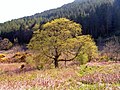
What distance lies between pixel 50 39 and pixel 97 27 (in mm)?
91769

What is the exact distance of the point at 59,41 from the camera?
37.7m

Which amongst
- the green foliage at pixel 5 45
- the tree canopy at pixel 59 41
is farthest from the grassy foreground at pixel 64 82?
the green foliage at pixel 5 45

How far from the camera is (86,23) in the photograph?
430 ft

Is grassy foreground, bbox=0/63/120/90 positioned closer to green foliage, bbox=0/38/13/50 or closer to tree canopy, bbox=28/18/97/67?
tree canopy, bbox=28/18/97/67

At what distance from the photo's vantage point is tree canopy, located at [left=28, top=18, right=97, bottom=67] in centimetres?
3759

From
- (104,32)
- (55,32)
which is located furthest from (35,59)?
(104,32)

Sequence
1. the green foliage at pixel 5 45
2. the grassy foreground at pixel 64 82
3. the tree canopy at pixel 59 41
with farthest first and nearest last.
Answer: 1. the green foliage at pixel 5 45
2. the tree canopy at pixel 59 41
3. the grassy foreground at pixel 64 82

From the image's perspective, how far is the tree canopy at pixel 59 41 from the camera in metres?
37.6

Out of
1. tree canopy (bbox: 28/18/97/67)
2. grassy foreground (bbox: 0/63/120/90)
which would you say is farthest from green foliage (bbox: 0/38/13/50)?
grassy foreground (bbox: 0/63/120/90)

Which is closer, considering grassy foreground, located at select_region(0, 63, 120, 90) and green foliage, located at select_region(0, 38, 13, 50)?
grassy foreground, located at select_region(0, 63, 120, 90)

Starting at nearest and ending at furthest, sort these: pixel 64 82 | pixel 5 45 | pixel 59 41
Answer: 1. pixel 64 82
2. pixel 59 41
3. pixel 5 45

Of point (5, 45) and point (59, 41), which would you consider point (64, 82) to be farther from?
point (5, 45)

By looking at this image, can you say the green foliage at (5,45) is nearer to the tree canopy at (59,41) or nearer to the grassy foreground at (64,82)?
the tree canopy at (59,41)

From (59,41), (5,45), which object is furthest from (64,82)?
(5,45)
